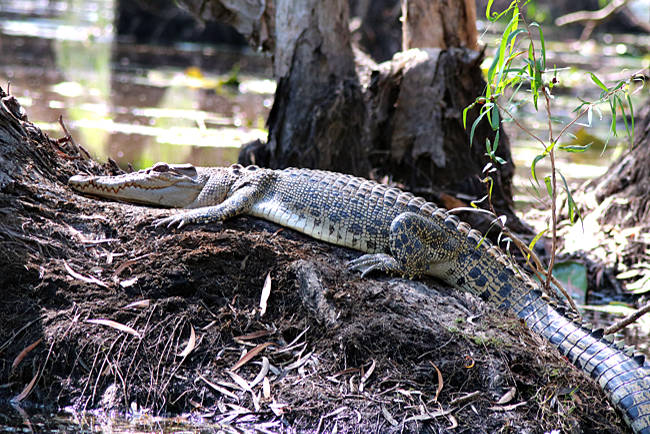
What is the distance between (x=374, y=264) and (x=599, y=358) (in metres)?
1.40

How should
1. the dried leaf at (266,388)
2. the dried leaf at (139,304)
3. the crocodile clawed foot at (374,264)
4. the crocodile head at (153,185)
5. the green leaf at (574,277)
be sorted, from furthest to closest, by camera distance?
the green leaf at (574,277) < the crocodile head at (153,185) < the crocodile clawed foot at (374,264) < the dried leaf at (139,304) < the dried leaf at (266,388)

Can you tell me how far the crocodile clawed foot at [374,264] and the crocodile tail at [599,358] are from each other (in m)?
0.79

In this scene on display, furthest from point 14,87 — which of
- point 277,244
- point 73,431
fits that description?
point 73,431

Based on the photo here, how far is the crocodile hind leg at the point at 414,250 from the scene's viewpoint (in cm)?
462

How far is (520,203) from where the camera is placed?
8.73m

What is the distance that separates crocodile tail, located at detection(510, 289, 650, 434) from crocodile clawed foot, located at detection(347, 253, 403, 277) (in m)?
0.79

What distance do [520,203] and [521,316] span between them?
170 inches

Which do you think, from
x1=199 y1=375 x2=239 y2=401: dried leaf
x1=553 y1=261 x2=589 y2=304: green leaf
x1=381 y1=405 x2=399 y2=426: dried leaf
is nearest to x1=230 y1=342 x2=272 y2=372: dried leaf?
x1=199 y1=375 x2=239 y2=401: dried leaf

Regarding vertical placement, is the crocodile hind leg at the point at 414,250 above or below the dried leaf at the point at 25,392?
above

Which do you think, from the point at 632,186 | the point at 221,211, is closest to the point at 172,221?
the point at 221,211

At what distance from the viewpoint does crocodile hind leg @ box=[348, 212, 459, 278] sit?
4.62 m

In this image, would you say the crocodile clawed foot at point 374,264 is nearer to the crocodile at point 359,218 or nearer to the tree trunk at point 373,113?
the crocodile at point 359,218

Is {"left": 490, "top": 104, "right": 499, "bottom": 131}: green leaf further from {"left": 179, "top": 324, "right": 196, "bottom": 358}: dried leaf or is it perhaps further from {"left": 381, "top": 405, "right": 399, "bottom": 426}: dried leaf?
{"left": 179, "top": 324, "right": 196, "bottom": 358}: dried leaf

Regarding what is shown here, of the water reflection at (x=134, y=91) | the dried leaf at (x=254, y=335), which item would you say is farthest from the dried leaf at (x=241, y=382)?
the water reflection at (x=134, y=91)
